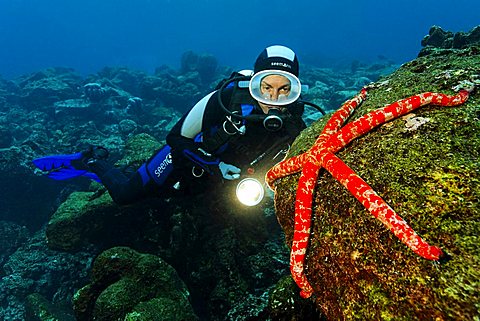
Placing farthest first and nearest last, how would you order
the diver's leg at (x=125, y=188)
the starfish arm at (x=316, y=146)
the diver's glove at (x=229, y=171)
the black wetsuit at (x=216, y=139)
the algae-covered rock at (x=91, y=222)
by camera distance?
the algae-covered rock at (x=91, y=222) → the diver's leg at (x=125, y=188) → the diver's glove at (x=229, y=171) → the black wetsuit at (x=216, y=139) → the starfish arm at (x=316, y=146)

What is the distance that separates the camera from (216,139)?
4.00 metres

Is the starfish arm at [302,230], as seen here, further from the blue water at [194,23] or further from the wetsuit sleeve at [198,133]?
the blue water at [194,23]

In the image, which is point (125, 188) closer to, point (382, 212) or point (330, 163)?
point (330, 163)

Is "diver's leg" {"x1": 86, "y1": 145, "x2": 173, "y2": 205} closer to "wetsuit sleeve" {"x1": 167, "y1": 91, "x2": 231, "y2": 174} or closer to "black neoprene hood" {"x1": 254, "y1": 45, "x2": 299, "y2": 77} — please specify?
"wetsuit sleeve" {"x1": 167, "y1": 91, "x2": 231, "y2": 174}

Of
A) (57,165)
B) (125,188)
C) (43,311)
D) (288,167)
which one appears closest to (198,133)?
(125,188)

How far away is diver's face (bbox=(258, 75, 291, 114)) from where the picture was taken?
394 cm

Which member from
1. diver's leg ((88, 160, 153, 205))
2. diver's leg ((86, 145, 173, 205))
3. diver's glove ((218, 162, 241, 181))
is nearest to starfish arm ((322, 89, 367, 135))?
diver's glove ((218, 162, 241, 181))

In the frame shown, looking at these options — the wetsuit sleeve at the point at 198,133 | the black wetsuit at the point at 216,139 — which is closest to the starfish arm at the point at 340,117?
the black wetsuit at the point at 216,139

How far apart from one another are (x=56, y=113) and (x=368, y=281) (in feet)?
60.1

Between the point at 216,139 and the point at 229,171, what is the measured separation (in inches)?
21.4

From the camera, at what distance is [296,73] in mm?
4160

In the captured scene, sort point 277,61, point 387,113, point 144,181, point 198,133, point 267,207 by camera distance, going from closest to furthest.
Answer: point 387,113 → point 277,61 → point 198,133 → point 144,181 → point 267,207

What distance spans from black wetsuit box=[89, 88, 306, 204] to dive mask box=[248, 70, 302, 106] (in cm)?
18

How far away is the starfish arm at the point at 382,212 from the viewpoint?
1345 millimetres
